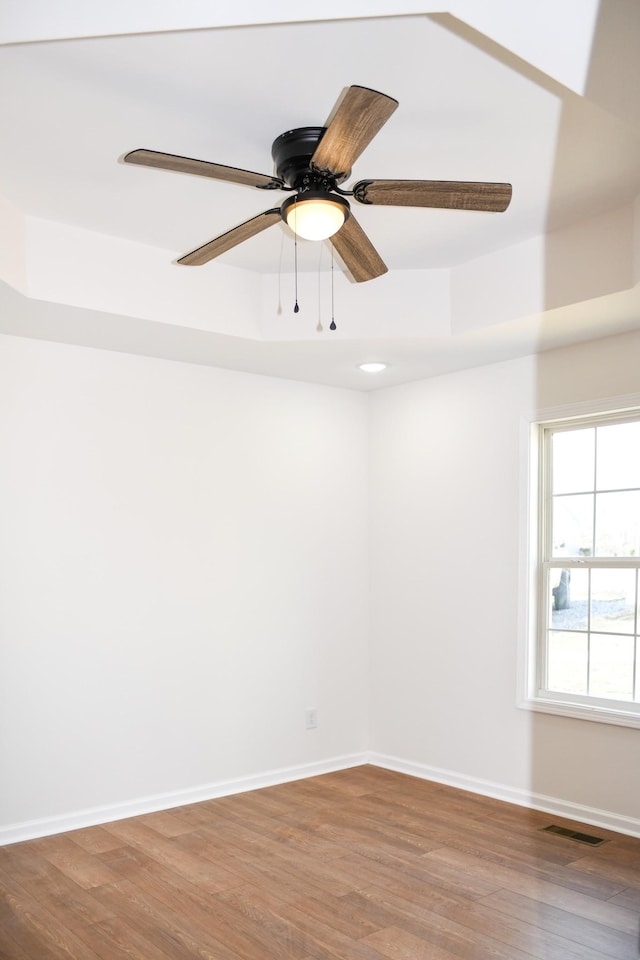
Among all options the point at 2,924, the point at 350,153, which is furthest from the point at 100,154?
the point at 2,924

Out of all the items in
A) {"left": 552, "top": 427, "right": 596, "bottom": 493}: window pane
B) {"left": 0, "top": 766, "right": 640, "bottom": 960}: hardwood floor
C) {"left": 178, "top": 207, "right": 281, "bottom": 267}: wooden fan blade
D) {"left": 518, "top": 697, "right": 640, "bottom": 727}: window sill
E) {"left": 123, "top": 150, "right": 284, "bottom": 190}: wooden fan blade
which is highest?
{"left": 123, "top": 150, "right": 284, "bottom": 190}: wooden fan blade

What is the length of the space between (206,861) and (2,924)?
2.80 ft

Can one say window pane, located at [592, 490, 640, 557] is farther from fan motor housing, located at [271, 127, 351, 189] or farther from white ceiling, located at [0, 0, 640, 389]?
fan motor housing, located at [271, 127, 351, 189]

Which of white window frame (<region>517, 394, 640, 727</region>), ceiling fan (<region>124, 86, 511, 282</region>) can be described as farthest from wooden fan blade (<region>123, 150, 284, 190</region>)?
white window frame (<region>517, 394, 640, 727</region>)

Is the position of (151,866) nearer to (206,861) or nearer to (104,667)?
(206,861)

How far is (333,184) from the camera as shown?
2473mm

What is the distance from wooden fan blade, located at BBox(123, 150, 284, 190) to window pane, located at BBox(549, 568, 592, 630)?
104 inches

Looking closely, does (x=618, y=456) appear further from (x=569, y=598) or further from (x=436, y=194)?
(x=436, y=194)

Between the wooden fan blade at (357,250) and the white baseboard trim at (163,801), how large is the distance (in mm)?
2765

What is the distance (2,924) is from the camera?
2.89 meters

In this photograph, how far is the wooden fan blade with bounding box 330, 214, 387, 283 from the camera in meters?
2.70

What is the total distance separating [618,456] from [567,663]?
3.50 feet

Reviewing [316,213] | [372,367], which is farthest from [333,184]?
[372,367]

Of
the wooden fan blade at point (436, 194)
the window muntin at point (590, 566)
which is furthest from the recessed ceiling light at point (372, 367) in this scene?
the wooden fan blade at point (436, 194)
